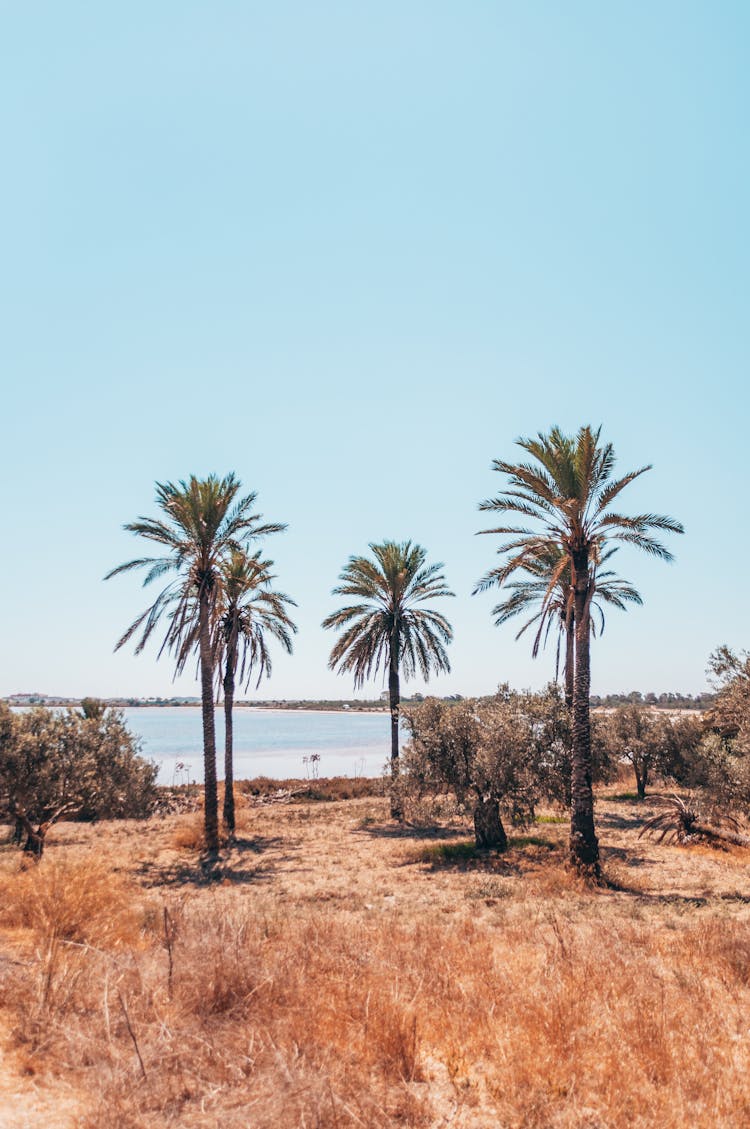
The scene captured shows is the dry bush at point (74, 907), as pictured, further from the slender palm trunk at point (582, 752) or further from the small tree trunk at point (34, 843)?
the slender palm trunk at point (582, 752)

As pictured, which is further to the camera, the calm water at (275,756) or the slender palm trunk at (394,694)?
the calm water at (275,756)

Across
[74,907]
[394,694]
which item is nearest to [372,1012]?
[74,907]

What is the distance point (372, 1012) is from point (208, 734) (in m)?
17.8

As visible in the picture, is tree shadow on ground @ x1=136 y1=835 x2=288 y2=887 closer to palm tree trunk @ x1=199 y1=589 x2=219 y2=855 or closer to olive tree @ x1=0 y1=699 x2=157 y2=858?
palm tree trunk @ x1=199 y1=589 x2=219 y2=855

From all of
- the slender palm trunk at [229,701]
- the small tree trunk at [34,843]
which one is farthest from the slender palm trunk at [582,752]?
the small tree trunk at [34,843]

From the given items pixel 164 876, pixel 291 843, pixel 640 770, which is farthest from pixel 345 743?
pixel 164 876

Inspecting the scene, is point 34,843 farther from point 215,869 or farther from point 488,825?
point 488,825

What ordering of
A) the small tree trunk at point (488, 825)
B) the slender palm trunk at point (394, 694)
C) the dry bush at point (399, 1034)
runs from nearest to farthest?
the dry bush at point (399, 1034)
the small tree trunk at point (488, 825)
the slender palm trunk at point (394, 694)

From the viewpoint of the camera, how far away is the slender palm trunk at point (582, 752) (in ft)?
54.6

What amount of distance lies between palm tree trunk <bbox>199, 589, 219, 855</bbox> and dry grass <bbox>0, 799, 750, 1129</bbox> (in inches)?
398

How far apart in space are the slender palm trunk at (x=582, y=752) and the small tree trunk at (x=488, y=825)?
11.7 feet

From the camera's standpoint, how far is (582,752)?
17.2 metres

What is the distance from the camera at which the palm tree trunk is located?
70.8ft

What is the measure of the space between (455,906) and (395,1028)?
7.88m
